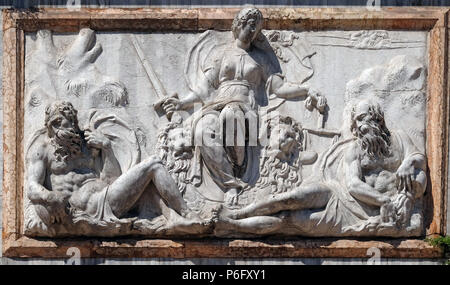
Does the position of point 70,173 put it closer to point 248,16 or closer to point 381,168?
point 248,16

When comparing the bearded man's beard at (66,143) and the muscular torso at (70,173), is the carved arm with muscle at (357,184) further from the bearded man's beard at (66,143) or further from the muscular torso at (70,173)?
the bearded man's beard at (66,143)

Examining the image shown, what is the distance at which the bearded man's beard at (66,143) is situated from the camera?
2023 cm

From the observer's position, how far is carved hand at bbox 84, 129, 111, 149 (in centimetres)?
2048

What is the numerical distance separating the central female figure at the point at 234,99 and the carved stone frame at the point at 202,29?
17.0 inches

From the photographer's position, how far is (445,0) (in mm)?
21078

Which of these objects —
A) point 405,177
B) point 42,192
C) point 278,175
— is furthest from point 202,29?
point 405,177

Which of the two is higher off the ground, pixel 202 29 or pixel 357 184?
pixel 202 29

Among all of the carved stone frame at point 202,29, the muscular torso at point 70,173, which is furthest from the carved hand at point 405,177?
the muscular torso at point 70,173

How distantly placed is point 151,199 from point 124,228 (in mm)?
519

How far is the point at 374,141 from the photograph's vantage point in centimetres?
2036

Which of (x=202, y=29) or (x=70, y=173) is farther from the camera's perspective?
(x=202, y=29)

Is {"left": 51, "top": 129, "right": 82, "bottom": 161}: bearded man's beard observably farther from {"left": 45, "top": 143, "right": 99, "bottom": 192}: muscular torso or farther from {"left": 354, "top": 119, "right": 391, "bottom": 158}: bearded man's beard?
{"left": 354, "top": 119, "right": 391, "bottom": 158}: bearded man's beard

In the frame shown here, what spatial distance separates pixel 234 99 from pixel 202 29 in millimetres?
1062

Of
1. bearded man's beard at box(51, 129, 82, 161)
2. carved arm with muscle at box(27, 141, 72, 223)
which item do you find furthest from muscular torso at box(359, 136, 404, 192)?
carved arm with muscle at box(27, 141, 72, 223)
